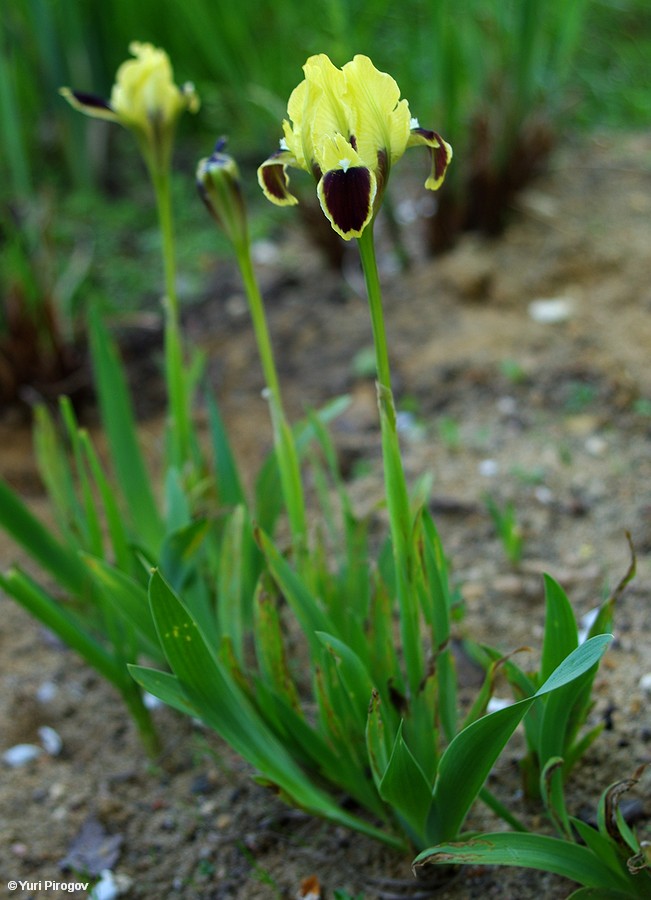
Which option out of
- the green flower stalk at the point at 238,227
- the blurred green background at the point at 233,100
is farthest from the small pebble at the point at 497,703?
the blurred green background at the point at 233,100

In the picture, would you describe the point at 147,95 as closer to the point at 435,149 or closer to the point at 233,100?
the point at 435,149

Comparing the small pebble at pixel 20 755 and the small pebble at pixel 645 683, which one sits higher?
the small pebble at pixel 645 683

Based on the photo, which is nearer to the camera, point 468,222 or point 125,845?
point 125,845

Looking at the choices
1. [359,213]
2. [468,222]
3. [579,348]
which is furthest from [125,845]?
[468,222]

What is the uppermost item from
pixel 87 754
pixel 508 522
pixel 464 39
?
pixel 464 39

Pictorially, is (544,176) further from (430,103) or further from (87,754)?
(87,754)

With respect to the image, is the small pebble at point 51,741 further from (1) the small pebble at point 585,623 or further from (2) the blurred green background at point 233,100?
(2) the blurred green background at point 233,100

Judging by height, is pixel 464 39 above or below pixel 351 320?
above
